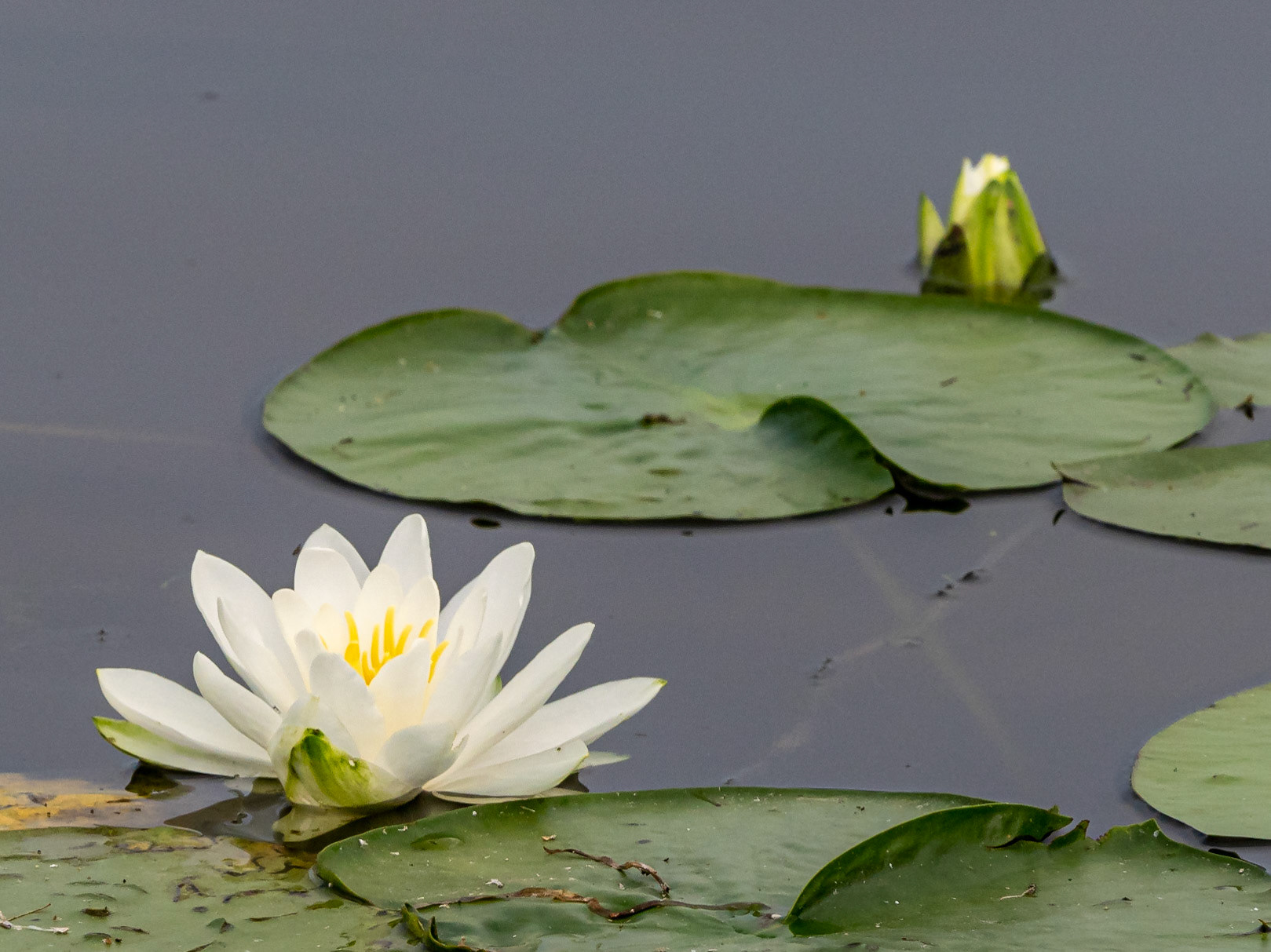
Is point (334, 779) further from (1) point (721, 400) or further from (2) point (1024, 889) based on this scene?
(1) point (721, 400)

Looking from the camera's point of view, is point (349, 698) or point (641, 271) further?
point (641, 271)

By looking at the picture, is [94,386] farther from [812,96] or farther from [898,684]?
[812,96]

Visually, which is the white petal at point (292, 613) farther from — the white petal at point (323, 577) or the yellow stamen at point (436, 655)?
the yellow stamen at point (436, 655)

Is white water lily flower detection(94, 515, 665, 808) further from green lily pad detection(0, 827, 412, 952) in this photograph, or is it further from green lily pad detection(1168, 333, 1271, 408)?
green lily pad detection(1168, 333, 1271, 408)

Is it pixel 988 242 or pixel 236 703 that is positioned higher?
pixel 988 242

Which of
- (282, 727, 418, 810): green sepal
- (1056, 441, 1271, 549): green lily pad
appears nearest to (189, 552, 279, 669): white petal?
(282, 727, 418, 810): green sepal

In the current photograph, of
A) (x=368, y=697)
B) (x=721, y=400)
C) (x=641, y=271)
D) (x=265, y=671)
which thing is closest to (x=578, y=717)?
(x=368, y=697)
